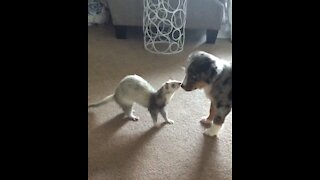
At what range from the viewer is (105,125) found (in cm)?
179

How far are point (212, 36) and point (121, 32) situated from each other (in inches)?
26.8

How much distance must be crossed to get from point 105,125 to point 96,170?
1.09ft

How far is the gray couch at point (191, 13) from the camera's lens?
262 cm

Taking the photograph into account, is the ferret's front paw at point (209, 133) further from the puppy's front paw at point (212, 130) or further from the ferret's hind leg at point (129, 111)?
the ferret's hind leg at point (129, 111)

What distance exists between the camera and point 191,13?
266 cm

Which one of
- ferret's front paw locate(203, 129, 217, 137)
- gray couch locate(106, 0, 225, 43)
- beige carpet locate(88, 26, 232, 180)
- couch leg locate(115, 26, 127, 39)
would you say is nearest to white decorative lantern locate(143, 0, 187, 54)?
gray couch locate(106, 0, 225, 43)

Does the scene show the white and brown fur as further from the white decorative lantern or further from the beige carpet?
the white decorative lantern

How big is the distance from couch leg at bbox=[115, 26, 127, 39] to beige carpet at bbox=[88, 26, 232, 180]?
16.9 inches

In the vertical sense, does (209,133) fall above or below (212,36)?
below

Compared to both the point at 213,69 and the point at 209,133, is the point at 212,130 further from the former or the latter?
the point at 213,69

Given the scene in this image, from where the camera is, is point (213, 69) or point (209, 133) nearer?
point (213, 69)

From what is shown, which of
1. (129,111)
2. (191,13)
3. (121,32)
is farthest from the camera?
(121,32)

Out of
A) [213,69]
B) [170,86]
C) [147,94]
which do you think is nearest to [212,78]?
[213,69]
